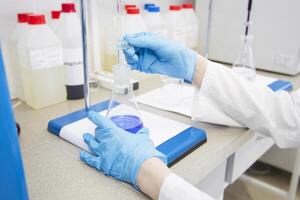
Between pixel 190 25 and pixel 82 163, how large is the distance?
3.75ft

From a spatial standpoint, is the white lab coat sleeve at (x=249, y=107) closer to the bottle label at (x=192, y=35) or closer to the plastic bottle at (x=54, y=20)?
the plastic bottle at (x=54, y=20)

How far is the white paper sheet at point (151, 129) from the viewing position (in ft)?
2.69

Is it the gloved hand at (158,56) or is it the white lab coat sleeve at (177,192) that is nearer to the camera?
the white lab coat sleeve at (177,192)

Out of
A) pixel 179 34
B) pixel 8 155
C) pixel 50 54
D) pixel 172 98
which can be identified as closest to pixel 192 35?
pixel 179 34

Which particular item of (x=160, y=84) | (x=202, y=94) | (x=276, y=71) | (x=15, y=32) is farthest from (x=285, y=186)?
(x=15, y=32)

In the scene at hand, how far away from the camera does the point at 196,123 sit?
992 millimetres

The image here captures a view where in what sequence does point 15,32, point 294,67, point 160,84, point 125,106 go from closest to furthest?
point 125,106 < point 15,32 < point 160,84 < point 294,67

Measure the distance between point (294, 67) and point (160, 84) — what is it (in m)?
0.70

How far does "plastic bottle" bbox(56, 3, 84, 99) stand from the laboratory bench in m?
0.09

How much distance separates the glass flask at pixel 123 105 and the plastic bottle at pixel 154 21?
23.0 inches

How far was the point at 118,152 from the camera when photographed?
687 millimetres

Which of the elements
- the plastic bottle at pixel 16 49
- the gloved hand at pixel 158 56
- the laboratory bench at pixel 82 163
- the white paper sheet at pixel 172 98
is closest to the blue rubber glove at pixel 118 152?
the laboratory bench at pixel 82 163

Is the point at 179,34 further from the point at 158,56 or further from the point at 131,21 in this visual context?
the point at 158,56

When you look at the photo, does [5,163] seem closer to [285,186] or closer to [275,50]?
[275,50]
